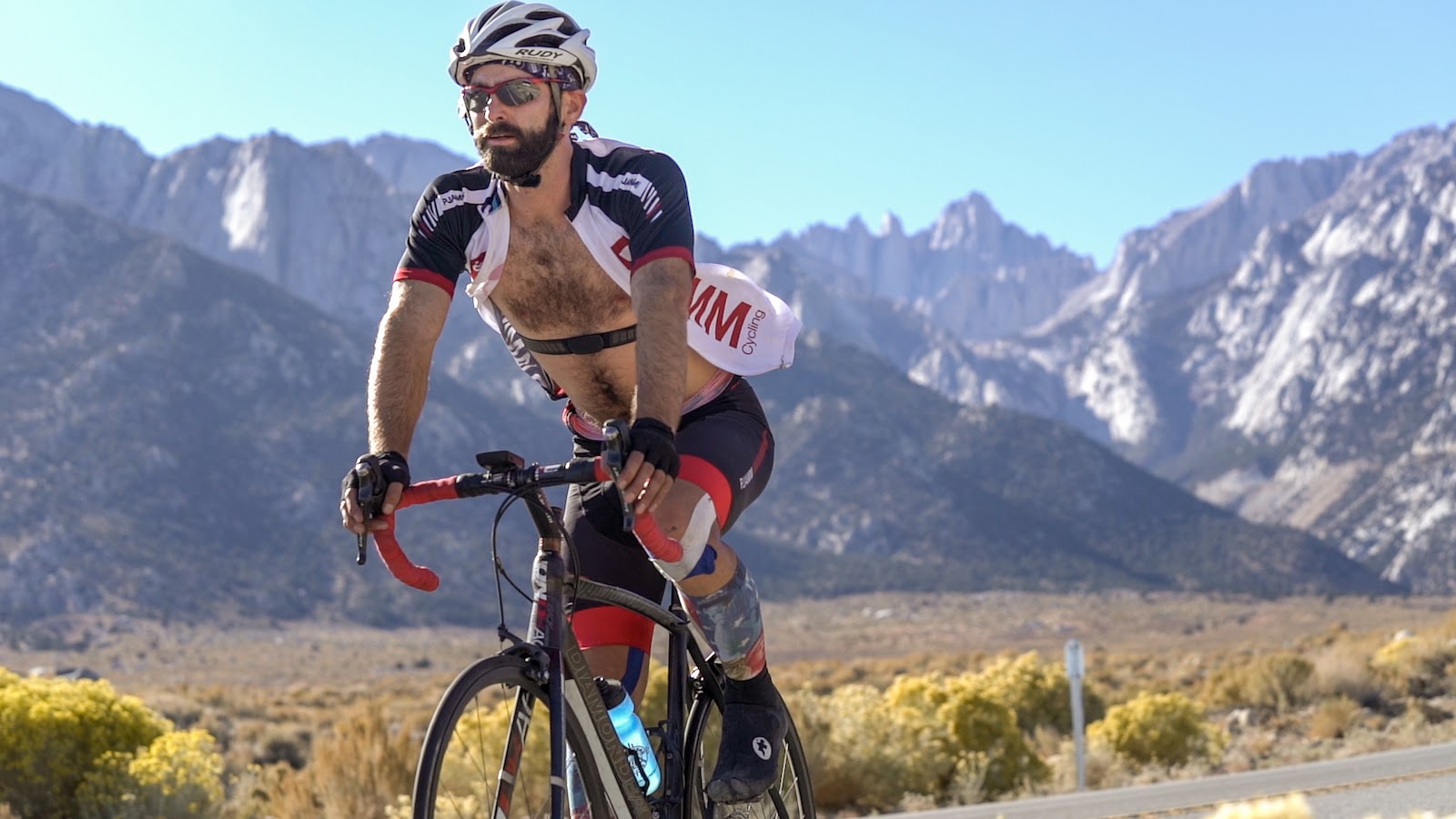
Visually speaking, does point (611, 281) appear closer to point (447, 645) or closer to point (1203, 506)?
point (447, 645)

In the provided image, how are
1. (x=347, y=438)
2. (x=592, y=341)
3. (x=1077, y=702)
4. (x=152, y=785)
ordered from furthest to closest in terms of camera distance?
(x=347, y=438), (x=1077, y=702), (x=152, y=785), (x=592, y=341)

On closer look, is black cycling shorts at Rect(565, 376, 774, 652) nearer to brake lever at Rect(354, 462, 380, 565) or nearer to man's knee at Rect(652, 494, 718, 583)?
man's knee at Rect(652, 494, 718, 583)

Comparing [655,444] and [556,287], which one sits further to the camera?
[556,287]

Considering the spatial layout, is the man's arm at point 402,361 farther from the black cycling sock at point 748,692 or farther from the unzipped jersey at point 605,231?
the black cycling sock at point 748,692

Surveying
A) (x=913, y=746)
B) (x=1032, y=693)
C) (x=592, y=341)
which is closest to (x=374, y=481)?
(x=592, y=341)

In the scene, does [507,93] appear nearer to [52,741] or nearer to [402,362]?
[402,362]

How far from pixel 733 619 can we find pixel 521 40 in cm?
147

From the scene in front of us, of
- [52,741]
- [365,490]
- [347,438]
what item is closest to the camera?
[365,490]

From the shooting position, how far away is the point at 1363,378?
181 metres

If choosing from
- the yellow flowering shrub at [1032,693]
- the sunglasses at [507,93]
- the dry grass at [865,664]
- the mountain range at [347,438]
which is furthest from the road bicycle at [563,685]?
the mountain range at [347,438]

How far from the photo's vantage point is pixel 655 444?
317 cm

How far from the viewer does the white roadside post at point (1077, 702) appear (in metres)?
11.6

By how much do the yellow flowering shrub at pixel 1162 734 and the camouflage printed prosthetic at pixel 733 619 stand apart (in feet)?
34.5

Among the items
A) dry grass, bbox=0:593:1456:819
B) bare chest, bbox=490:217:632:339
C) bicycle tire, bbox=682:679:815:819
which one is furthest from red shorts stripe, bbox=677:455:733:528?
dry grass, bbox=0:593:1456:819
